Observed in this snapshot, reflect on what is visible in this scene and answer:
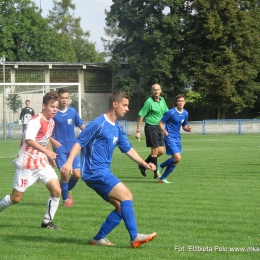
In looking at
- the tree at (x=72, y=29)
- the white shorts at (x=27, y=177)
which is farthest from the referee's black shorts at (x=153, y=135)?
the tree at (x=72, y=29)

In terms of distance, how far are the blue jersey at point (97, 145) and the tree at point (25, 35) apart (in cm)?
5742

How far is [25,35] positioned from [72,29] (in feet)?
74.1

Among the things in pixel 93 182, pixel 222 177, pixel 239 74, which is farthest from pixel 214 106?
pixel 93 182

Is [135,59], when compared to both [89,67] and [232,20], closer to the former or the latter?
[89,67]

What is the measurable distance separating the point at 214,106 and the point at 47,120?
148 ft

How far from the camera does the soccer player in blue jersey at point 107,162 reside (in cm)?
720

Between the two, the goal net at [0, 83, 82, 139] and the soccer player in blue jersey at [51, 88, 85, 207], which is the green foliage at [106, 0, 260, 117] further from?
the soccer player in blue jersey at [51, 88, 85, 207]

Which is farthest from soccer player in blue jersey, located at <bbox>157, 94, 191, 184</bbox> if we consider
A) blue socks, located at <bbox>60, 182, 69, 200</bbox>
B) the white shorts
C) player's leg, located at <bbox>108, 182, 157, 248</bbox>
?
player's leg, located at <bbox>108, 182, 157, 248</bbox>

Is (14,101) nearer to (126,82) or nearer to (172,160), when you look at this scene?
(126,82)

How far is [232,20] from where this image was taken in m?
51.1

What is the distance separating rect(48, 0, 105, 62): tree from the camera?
3406 inches

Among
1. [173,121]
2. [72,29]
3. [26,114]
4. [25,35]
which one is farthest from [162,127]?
[72,29]

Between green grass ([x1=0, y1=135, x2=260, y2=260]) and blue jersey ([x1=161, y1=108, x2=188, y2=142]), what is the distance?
40.5 inches

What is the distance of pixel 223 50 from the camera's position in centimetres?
5141
